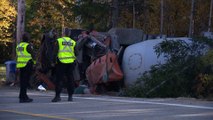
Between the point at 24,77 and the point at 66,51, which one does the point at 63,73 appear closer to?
A: the point at 66,51

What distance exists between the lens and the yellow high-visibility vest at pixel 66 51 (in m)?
12.9

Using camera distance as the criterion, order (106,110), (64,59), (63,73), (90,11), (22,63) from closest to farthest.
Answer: (106,110) < (64,59) < (63,73) < (22,63) < (90,11)

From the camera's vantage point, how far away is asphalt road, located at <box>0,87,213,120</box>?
10.1 metres

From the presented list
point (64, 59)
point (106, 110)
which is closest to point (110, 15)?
point (64, 59)

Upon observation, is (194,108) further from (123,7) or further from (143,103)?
(123,7)

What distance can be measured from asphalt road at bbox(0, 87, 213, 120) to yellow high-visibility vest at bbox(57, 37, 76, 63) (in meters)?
1.15

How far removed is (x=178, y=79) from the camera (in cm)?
1509

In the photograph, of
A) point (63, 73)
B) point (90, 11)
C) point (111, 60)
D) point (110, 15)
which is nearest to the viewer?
point (63, 73)

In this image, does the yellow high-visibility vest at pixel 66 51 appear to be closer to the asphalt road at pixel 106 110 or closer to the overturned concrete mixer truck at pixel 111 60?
the asphalt road at pixel 106 110

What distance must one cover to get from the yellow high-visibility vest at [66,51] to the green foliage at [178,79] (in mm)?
3278

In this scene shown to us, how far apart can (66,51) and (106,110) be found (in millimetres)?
2441

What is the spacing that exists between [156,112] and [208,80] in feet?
14.2

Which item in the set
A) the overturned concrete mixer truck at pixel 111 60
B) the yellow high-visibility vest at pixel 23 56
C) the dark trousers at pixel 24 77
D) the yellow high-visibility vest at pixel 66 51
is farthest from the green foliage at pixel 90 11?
the yellow high-visibility vest at pixel 66 51

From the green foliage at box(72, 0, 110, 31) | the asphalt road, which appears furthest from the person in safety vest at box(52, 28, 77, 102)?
the green foliage at box(72, 0, 110, 31)
